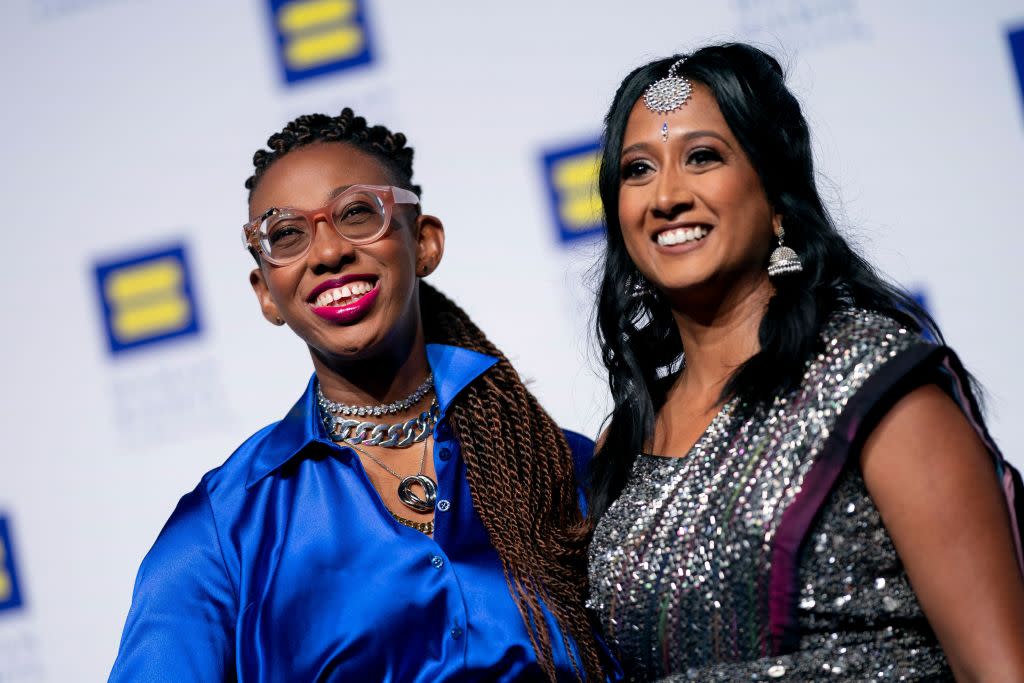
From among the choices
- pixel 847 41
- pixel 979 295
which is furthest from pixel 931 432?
pixel 847 41

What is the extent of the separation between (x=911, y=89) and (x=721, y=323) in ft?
4.73

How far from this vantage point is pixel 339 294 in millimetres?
2062

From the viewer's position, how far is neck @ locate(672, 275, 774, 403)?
1994mm

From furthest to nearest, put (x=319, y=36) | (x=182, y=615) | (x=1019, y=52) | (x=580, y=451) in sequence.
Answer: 1. (x=319, y=36)
2. (x=1019, y=52)
3. (x=580, y=451)
4. (x=182, y=615)

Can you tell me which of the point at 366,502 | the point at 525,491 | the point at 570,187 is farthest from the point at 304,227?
the point at 570,187

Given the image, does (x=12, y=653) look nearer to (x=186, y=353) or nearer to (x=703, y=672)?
(x=186, y=353)

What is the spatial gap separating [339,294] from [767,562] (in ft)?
2.75

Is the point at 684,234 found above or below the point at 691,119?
below

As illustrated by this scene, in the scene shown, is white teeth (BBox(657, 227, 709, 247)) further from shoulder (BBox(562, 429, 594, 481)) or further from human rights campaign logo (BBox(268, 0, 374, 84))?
human rights campaign logo (BBox(268, 0, 374, 84))

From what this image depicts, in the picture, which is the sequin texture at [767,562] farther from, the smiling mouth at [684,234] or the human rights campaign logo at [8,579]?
the human rights campaign logo at [8,579]

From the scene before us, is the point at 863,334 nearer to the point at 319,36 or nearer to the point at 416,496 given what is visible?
the point at 416,496

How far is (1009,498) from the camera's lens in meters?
1.71

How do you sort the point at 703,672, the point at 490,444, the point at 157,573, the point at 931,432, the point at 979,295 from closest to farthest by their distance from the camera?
1. the point at 931,432
2. the point at 703,672
3. the point at 157,573
4. the point at 490,444
5. the point at 979,295

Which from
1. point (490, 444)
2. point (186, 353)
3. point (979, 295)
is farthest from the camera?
point (186, 353)
